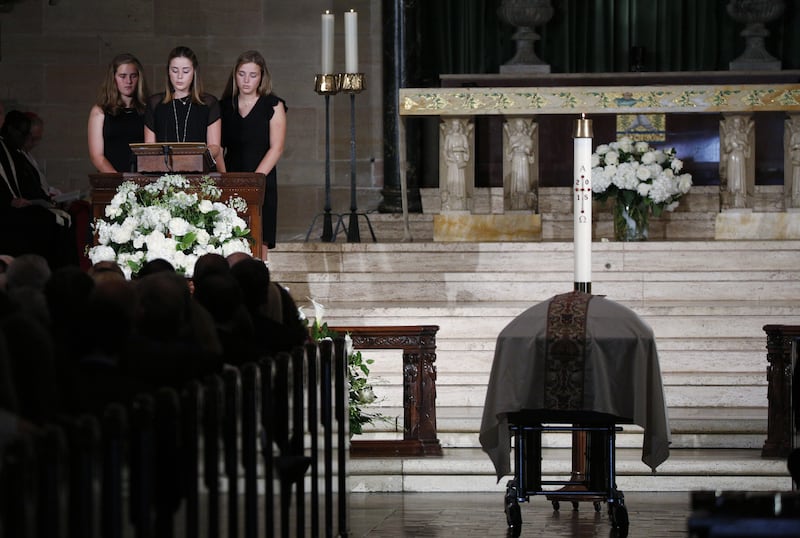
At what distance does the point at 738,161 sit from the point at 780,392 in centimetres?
470

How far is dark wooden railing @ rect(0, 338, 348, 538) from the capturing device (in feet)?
10.6

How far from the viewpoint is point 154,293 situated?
15.1 feet

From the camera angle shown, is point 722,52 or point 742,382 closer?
point 742,382

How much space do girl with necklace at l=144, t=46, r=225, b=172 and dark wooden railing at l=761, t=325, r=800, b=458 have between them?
11.1 feet

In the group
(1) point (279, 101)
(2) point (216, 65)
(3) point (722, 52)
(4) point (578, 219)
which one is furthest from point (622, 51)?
(4) point (578, 219)

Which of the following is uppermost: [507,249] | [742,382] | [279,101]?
[279,101]

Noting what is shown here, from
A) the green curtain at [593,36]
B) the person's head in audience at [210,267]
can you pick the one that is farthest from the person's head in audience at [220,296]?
the green curtain at [593,36]

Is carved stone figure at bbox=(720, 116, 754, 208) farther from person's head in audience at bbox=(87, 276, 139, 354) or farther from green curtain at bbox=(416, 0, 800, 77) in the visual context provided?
person's head in audience at bbox=(87, 276, 139, 354)

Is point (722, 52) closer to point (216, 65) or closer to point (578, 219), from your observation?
point (216, 65)

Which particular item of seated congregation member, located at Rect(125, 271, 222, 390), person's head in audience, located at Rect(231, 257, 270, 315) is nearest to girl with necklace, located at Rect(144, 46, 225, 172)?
person's head in audience, located at Rect(231, 257, 270, 315)

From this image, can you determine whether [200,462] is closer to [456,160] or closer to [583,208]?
[583,208]

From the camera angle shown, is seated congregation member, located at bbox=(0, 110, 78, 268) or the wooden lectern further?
seated congregation member, located at bbox=(0, 110, 78, 268)

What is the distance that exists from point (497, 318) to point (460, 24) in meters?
5.53

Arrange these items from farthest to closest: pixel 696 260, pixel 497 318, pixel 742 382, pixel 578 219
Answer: pixel 696 260 → pixel 497 318 → pixel 742 382 → pixel 578 219
